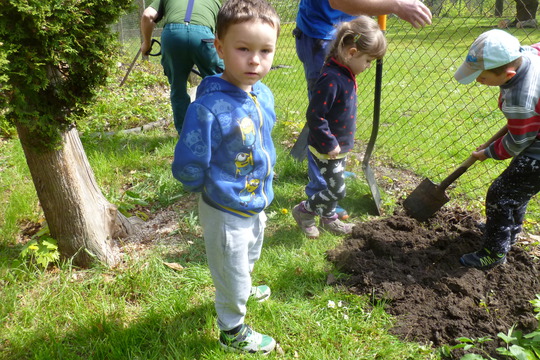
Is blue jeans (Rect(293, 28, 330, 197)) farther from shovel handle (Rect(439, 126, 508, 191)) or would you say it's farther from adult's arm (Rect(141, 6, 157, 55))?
adult's arm (Rect(141, 6, 157, 55))

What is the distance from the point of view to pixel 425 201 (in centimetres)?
319

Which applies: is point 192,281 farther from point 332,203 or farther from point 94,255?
point 332,203

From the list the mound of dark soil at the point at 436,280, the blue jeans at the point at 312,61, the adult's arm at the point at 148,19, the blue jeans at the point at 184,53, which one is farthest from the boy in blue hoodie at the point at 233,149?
the adult's arm at the point at 148,19

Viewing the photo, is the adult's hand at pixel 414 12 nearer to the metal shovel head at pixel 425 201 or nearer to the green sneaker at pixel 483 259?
the metal shovel head at pixel 425 201

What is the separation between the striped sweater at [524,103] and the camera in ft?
7.13

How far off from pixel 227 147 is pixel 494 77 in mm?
1534

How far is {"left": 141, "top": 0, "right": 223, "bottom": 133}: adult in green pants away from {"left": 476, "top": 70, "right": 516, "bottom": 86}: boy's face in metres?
2.32

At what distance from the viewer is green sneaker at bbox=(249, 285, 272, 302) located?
250 cm

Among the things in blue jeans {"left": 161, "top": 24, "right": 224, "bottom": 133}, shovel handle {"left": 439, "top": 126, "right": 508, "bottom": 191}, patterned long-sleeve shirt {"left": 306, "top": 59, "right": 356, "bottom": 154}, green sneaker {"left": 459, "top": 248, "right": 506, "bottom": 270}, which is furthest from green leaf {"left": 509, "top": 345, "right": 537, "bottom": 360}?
blue jeans {"left": 161, "top": 24, "right": 224, "bottom": 133}

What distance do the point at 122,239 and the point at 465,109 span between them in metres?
5.11

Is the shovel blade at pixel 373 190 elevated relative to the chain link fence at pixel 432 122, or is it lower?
elevated

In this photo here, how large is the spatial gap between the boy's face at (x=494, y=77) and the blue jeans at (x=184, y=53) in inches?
91.5

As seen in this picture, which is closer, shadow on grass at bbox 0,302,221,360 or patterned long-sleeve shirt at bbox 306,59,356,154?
shadow on grass at bbox 0,302,221,360

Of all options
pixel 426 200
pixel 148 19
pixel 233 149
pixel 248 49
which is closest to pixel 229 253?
pixel 233 149
